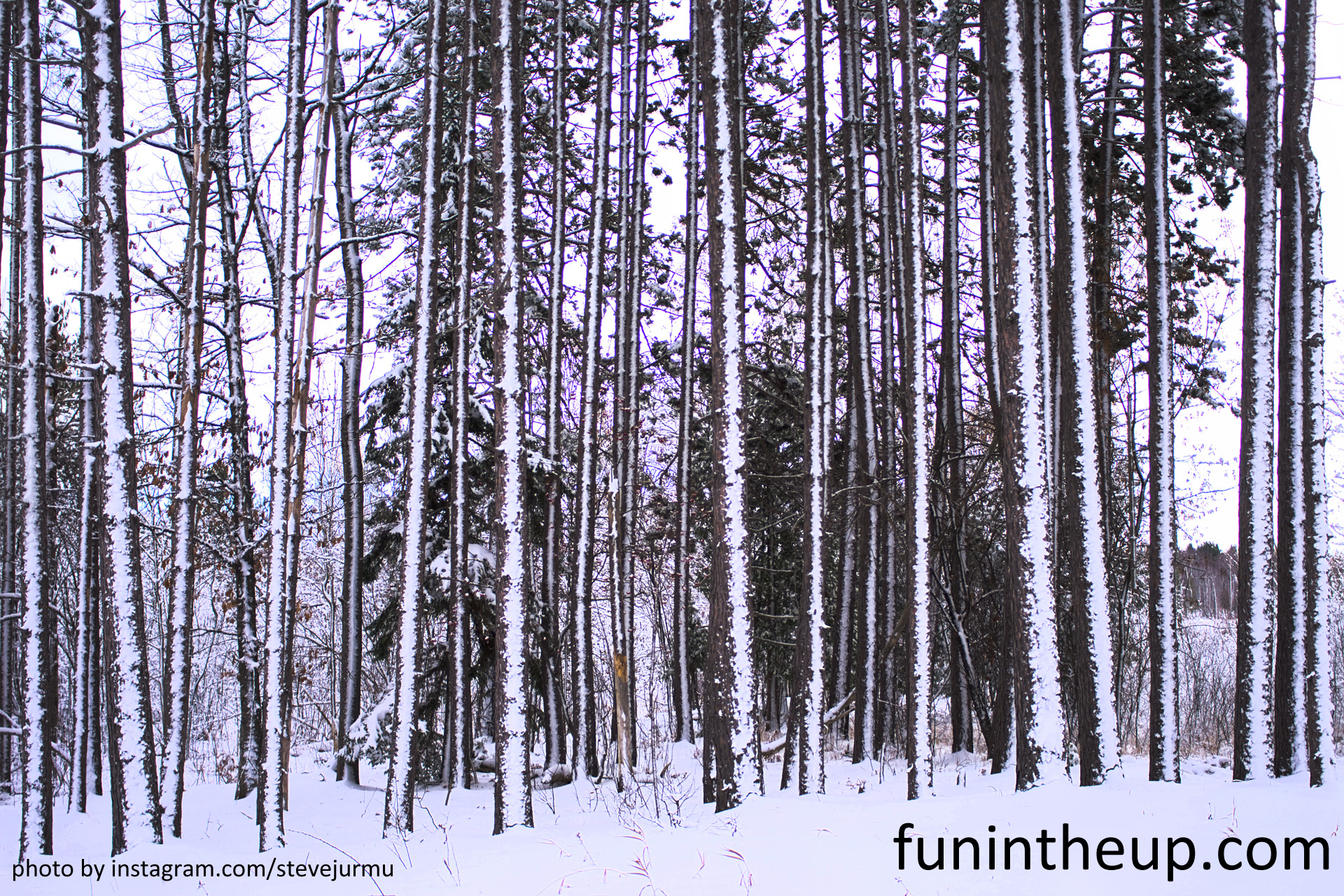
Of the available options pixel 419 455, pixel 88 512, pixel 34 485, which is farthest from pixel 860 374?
pixel 34 485

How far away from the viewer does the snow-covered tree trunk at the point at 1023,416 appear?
22.2 feet

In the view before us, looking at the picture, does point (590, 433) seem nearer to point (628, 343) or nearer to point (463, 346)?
point (628, 343)

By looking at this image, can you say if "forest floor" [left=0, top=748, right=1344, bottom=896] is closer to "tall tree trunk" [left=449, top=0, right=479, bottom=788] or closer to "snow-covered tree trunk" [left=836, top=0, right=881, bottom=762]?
"tall tree trunk" [left=449, top=0, right=479, bottom=788]

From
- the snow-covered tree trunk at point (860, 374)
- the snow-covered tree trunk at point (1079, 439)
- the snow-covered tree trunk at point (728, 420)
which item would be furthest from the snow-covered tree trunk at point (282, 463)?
the snow-covered tree trunk at point (1079, 439)

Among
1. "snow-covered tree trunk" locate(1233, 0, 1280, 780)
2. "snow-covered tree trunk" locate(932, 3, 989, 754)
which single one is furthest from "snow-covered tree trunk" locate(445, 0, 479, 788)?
"snow-covered tree trunk" locate(1233, 0, 1280, 780)

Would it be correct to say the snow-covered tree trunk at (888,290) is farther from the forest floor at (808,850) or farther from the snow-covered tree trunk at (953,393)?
the forest floor at (808,850)

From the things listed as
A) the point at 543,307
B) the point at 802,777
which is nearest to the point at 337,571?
the point at 543,307

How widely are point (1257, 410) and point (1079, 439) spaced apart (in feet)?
7.03

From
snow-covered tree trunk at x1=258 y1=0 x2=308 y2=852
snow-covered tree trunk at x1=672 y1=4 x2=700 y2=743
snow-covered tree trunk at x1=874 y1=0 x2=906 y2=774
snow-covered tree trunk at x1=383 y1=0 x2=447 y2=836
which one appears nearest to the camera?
snow-covered tree trunk at x1=258 y1=0 x2=308 y2=852

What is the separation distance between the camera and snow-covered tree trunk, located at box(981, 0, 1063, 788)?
677cm

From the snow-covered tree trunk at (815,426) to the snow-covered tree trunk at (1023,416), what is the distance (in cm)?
184

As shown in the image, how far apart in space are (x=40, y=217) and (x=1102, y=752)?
1072cm

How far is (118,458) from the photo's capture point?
7094mm

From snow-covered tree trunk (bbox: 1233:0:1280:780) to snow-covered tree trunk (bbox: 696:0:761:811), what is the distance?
457 centimetres
